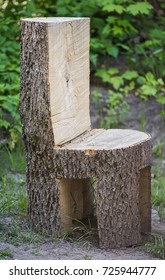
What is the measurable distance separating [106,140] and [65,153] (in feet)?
1.09

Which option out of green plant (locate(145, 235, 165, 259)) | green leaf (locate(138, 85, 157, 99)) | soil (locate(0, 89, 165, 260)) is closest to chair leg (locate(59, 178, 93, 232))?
soil (locate(0, 89, 165, 260))

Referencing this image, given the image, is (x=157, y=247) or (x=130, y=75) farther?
(x=130, y=75)

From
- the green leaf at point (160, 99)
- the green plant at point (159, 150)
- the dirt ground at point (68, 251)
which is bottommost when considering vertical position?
the dirt ground at point (68, 251)

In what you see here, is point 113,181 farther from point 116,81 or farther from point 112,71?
point 112,71

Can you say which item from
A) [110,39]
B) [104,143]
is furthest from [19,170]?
[110,39]

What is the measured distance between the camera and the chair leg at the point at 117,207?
4.78 metres

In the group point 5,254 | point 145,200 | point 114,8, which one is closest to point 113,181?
point 145,200

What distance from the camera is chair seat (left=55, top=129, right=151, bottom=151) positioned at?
15.8 ft

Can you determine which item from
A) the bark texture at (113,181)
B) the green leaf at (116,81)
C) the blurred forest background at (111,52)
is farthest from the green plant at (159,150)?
the bark texture at (113,181)

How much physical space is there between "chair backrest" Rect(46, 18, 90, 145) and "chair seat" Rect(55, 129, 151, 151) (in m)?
0.07

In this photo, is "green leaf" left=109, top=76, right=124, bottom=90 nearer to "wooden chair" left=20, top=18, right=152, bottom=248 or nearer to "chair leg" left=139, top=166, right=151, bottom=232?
"wooden chair" left=20, top=18, right=152, bottom=248

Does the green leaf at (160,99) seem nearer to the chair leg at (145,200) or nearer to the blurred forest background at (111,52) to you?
the blurred forest background at (111,52)

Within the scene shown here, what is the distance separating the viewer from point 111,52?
25.7ft

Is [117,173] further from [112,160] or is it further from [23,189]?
[23,189]
